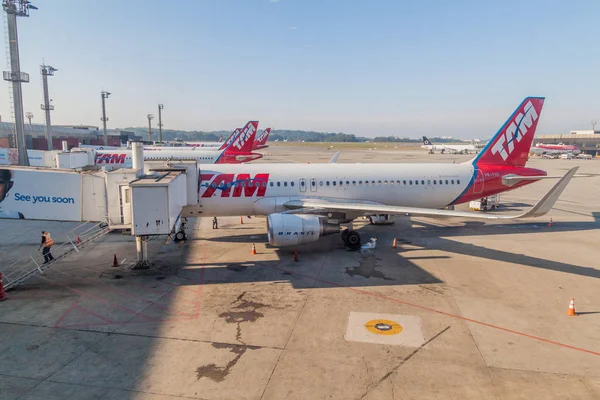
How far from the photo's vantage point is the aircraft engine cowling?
61.7 feet

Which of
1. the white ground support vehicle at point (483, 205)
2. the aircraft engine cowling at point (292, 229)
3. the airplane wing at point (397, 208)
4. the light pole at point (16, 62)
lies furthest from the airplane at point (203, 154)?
the aircraft engine cowling at point (292, 229)

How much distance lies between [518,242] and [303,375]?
18.2 m

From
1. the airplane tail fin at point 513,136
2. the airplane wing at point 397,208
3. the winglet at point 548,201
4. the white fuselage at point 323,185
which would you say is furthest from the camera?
the airplane tail fin at point 513,136

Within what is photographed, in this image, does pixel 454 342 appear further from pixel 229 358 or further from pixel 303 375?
pixel 229 358

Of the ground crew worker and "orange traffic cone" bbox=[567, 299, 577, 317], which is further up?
the ground crew worker

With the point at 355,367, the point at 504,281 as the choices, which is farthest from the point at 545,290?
the point at 355,367

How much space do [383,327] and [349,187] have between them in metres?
11.9

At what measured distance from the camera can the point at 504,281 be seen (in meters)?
16.8

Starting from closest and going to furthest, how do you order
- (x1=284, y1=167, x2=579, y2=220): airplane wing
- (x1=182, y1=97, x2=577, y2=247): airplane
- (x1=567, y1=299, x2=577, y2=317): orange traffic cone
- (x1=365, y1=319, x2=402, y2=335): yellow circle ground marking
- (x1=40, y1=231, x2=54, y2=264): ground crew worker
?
(x1=365, y1=319, x2=402, y2=335): yellow circle ground marking < (x1=567, y1=299, x2=577, y2=317): orange traffic cone < (x1=284, y1=167, x2=579, y2=220): airplane wing < (x1=40, y1=231, x2=54, y2=264): ground crew worker < (x1=182, y1=97, x2=577, y2=247): airplane

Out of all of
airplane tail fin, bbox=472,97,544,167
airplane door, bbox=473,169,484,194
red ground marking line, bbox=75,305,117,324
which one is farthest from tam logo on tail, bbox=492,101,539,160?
red ground marking line, bbox=75,305,117,324

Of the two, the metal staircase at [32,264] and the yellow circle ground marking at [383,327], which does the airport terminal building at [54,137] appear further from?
the yellow circle ground marking at [383,327]

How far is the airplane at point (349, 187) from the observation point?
20031mm

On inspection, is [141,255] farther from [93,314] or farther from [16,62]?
[16,62]

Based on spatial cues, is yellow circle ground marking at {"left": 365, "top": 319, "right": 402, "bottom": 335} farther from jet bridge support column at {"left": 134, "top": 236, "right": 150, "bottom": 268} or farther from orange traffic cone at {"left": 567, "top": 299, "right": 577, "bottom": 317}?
jet bridge support column at {"left": 134, "top": 236, "right": 150, "bottom": 268}
